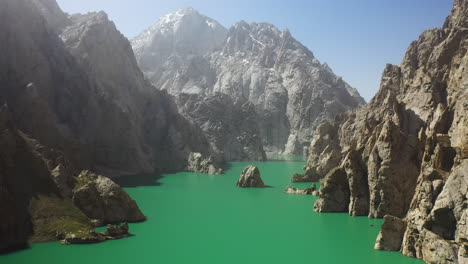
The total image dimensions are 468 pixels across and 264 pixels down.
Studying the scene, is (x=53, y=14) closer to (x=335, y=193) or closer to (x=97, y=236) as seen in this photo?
(x=335, y=193)

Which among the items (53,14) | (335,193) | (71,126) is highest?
(53,14)

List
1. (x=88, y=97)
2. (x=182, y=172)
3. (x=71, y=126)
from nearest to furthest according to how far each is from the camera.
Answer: (x=71, y=126) → (x=88, y=97) → (x=182, y=172)

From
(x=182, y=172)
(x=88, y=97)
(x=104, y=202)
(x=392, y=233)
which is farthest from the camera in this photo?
(x=182, y=172)

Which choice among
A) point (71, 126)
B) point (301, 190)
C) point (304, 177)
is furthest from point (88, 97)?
point (301, 190)

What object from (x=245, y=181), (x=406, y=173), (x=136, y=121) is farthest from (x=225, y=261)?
(x=136, y=121)

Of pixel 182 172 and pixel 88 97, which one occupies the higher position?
pixel 88 97
